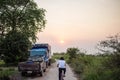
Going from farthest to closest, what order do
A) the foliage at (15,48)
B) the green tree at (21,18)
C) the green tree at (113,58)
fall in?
the green tree at (21,18), the foliage at (15,48), the green tree at (113,58)

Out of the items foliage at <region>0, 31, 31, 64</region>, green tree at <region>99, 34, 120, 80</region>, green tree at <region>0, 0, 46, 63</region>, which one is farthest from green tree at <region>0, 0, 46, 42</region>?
green tree at <region>99, 34, 120, 80</region>

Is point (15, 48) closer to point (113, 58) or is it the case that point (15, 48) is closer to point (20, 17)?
point (20, 17)

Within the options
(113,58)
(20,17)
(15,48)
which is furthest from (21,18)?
(113,58)

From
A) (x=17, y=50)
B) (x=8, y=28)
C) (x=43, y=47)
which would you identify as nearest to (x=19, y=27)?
(x=8, y=28)

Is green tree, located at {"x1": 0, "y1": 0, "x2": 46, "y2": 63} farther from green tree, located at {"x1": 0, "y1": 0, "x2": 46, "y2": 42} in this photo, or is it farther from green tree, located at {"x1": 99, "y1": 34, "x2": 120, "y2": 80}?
green tree, located at {"x1": 99, "y1": 34, "x2": 120, "y2": 80}

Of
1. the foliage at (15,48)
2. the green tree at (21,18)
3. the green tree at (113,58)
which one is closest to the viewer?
the green tree at (113,58)

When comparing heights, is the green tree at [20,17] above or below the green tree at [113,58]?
above

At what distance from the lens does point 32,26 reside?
62438 millimetres

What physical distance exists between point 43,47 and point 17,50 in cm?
570

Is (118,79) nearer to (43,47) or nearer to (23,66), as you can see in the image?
(23,66)

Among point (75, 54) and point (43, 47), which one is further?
point (75, 54)

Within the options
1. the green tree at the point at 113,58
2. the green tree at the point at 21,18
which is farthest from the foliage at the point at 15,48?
the green tree at the point at 113,58

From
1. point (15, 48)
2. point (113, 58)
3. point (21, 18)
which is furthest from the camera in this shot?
point (21, 18)

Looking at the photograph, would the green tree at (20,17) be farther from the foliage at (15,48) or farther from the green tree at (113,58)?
the green tree at (113,58)
